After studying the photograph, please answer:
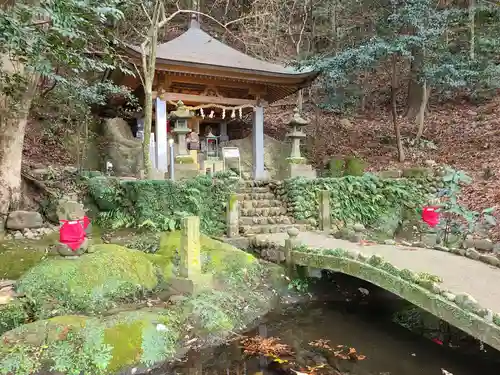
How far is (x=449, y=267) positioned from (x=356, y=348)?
2.01 metres

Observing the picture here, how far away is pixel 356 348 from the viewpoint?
5500 millimetres

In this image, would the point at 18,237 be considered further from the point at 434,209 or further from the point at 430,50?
the point at 430,50

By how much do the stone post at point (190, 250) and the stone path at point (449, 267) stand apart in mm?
2470

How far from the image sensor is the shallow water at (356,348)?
16.1ft

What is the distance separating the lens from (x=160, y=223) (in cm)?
893

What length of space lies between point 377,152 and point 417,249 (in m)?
9.97

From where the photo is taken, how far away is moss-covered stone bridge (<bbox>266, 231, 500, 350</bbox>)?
4.36 meters

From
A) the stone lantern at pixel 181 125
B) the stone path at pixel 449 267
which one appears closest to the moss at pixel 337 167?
the stone lantern at pixel 181 125

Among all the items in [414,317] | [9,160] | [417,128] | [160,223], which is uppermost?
[417,128]

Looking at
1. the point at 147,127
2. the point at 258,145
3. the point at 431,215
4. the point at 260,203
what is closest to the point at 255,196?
the point at 260,203

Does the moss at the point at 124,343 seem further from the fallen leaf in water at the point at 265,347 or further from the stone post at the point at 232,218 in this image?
the stone post at the point at 232,218

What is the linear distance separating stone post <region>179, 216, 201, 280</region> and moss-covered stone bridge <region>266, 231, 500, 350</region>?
2.17 m

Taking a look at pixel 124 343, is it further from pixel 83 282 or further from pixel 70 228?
pixel 70 228

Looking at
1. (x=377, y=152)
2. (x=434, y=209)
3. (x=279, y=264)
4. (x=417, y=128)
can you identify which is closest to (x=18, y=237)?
(x=279, y=264)
